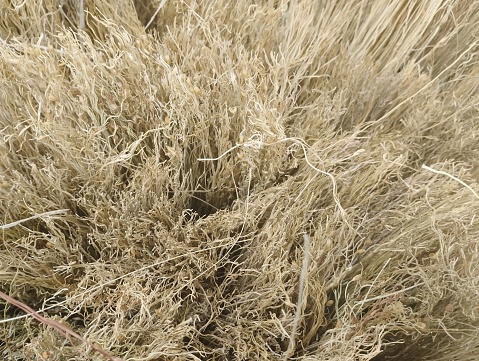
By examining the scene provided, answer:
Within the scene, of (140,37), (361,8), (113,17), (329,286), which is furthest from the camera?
(361,8)

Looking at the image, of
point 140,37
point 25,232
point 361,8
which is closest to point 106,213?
point 25,232

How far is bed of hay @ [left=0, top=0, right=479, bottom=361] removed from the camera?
896 millimetres

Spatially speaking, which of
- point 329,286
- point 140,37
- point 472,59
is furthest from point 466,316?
point 140,37

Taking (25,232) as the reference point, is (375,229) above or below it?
above

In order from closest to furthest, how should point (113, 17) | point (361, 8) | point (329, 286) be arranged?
point (329, 286)
point (113, 17)
point (361, 8)

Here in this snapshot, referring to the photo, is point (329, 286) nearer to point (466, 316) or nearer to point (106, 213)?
point (466, 316)

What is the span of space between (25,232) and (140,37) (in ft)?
1.43

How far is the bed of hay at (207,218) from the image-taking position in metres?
0.90

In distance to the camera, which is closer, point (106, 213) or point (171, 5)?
point (106, 213)

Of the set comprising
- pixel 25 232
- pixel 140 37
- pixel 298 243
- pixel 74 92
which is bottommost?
pixel 25 232

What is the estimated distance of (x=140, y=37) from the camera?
1.02 m

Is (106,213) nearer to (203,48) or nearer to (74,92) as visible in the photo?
(74,92)

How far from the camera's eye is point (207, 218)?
94 centimetres

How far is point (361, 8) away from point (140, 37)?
1.83ft
